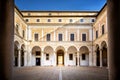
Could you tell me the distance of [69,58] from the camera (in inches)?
1567

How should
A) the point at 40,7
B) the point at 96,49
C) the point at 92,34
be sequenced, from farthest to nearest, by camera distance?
1. the point at 40,7
2. the point at 92,34
3. the point at 96,49

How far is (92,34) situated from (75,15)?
5.59 m

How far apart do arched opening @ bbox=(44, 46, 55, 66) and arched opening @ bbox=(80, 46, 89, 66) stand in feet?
21.2

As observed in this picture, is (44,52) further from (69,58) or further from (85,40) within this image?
(85,40)

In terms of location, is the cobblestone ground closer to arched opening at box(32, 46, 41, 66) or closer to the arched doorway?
arched opening at box(32, 46, 41, 66)

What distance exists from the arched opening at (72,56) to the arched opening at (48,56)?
380cm
